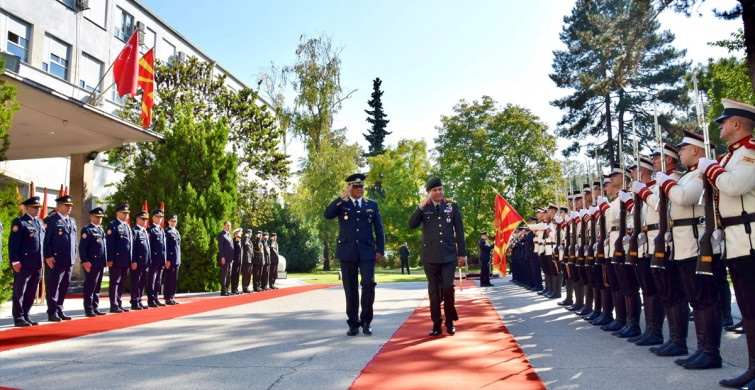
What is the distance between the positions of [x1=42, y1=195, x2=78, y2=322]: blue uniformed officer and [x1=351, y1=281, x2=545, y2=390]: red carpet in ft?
17.7

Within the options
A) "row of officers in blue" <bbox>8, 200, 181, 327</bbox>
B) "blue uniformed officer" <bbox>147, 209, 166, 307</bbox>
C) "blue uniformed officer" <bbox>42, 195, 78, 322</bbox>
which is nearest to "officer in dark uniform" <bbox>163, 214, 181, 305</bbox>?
"row of officers in blue" <bbox>8, 200, 181, 327</bbox>

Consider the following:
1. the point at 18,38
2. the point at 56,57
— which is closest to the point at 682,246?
the point at 18,38

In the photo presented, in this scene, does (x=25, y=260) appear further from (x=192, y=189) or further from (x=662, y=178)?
(x=662, y=178)

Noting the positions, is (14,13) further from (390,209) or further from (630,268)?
(390,209)

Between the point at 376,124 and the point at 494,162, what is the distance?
2885 centimetres

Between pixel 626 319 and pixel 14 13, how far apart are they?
79.5ft

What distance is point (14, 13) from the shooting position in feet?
69.5

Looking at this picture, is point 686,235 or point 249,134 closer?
point 686,235

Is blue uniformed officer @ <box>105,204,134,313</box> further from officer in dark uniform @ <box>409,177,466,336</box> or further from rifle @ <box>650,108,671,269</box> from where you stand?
rifle @ <box>650,108,671,269</box>

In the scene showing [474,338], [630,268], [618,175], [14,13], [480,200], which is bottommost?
[474,338]

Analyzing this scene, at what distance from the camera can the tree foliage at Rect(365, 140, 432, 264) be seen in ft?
151

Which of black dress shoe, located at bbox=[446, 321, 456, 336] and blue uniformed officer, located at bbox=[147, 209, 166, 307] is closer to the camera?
black dress shoe, located at bbox=[446, 321, 456, 336]

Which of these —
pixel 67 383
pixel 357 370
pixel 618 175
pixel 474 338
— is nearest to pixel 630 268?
pixel 618 175

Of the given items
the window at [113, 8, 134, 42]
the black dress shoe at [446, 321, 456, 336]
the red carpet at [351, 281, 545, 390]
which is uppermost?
the window at [113, 8, 134, 42]
